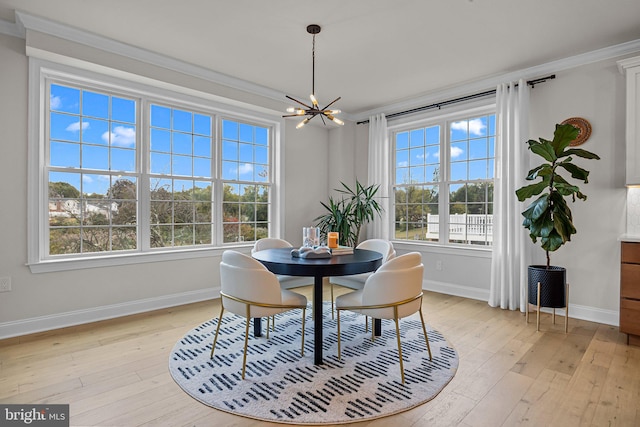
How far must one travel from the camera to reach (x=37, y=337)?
3.04 meters

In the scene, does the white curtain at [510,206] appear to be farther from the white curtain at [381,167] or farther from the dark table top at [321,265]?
the dark table top at [321,265]

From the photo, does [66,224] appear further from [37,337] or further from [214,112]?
[214,112]

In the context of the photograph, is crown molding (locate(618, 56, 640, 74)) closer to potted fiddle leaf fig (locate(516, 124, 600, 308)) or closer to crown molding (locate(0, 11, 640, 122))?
crown molding (locate(0, 11, 640, 122))

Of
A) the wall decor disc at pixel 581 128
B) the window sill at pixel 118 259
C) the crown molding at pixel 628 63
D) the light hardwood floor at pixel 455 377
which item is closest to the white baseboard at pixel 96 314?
the light hardwood floor at pixel 455 377

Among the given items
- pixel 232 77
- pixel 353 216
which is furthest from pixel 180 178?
pixel 353 216

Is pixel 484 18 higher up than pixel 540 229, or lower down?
higher up

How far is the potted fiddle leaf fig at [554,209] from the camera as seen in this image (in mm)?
3189

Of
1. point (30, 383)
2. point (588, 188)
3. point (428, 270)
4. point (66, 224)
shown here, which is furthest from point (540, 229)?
point (66, 224)

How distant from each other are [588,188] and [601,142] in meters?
0.47

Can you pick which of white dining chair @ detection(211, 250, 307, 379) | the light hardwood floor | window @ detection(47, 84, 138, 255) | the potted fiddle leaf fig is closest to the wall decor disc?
the potted fiddle leaf fig

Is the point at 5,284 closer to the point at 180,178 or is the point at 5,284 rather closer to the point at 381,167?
the point at 180,178

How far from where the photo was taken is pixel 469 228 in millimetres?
4578

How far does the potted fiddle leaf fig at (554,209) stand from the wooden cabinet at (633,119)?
290mm

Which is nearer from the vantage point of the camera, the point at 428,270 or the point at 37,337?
the point at 37,337
